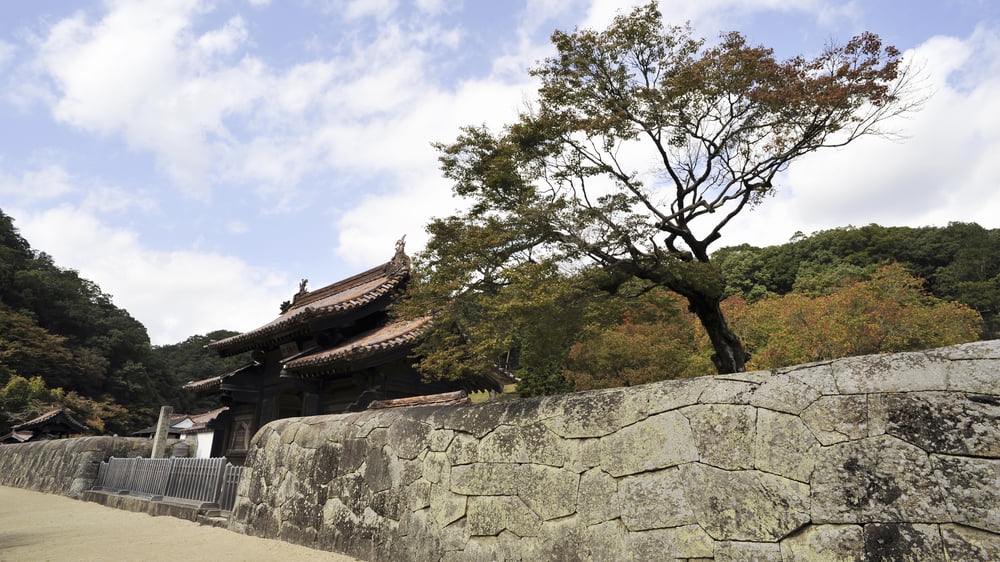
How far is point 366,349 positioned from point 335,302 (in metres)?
4.97

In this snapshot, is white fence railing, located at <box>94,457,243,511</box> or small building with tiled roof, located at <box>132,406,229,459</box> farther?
small building with tiled roof, located at <box>132,406,229,459</box>

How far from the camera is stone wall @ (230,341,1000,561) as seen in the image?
2531mm

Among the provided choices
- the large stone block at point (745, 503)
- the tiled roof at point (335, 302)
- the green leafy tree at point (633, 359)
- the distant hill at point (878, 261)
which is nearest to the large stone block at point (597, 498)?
the large stone block at point (745, 503)

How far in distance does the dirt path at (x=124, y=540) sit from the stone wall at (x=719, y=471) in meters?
1.64

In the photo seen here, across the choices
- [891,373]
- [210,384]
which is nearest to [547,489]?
[891,373]

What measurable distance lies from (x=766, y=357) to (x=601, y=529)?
20.0 m

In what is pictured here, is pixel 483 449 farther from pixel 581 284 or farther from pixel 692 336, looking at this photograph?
pixel 692 336

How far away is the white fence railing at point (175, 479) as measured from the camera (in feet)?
28.5

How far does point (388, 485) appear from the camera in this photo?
17.3 feet

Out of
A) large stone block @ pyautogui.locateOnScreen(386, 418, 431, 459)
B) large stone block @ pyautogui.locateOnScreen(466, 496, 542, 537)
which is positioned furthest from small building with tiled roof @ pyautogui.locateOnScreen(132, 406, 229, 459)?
large stone block @ pyautogui.locateOnScreen(466, 496, 542, 537)

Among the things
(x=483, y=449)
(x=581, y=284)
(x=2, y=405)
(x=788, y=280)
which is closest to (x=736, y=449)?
(x=483, y=449)

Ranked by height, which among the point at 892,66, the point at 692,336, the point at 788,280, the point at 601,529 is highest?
the point at 788,280

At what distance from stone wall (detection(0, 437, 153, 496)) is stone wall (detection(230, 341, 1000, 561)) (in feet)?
41.6

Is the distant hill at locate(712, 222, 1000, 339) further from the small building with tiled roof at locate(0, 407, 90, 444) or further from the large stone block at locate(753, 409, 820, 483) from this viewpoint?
the small building with tiled roof at locate(0, 407, 90, 444)
